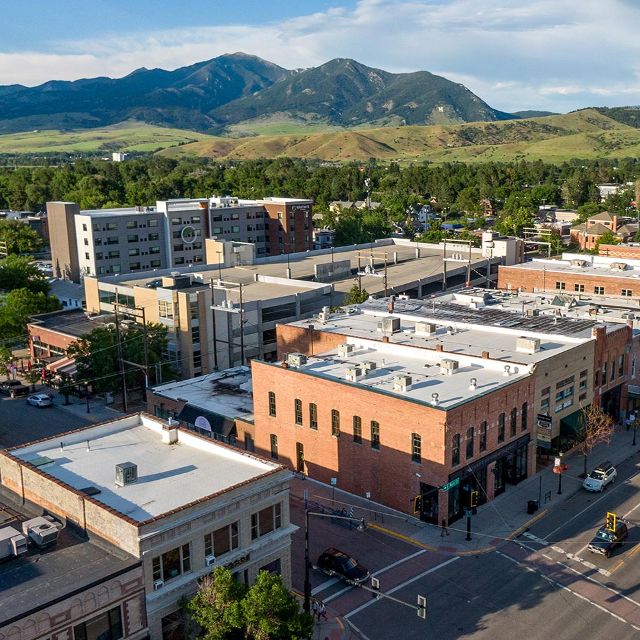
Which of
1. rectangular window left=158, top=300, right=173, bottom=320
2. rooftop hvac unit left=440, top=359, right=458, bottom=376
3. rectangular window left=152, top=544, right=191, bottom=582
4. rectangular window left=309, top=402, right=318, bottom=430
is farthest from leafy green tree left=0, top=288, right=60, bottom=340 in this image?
rectangular window left=152, top=544, right=191, bottom=582

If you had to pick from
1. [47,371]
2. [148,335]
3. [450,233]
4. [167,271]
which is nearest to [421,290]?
[167,271]

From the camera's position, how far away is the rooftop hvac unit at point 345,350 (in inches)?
2330

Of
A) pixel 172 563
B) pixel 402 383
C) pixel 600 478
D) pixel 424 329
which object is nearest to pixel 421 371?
pixel 402 383

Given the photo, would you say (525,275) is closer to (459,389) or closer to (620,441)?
(620,441)

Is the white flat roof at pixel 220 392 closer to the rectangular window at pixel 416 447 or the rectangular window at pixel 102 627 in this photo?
the rectangular window at pixel 416 447

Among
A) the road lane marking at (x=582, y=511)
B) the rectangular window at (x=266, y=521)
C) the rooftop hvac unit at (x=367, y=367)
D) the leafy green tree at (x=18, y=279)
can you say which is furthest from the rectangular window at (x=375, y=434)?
the leafy green tree at (x=18, y=279)

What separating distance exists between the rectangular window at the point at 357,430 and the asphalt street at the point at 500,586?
6242 mm

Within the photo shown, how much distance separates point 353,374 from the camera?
172ft

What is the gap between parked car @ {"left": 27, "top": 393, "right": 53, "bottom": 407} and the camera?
7504cm

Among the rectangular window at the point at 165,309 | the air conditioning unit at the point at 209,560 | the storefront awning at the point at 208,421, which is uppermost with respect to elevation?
the rectangular window at the point at 165,309

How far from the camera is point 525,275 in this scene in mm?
97312

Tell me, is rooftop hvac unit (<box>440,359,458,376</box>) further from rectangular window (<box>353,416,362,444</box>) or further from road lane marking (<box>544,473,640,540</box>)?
road lane marking (<box>544,473,640,540</box>)

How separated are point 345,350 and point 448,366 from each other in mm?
8941

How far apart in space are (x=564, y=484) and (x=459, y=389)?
1160 cm
